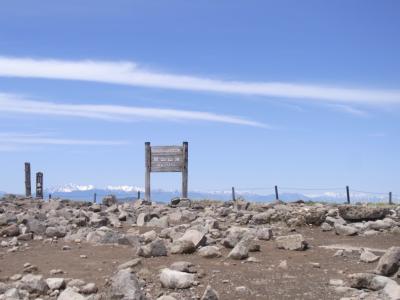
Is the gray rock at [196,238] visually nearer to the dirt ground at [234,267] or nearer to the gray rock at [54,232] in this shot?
the dirt ground at [234,267]

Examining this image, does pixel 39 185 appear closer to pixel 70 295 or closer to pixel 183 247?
pixel 183 247

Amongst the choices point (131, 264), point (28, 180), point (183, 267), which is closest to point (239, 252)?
point (183, 267)

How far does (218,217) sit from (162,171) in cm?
832

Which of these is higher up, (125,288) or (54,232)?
(54,232)

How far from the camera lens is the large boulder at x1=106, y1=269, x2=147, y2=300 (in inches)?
287

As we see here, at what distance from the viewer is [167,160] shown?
24.0 metres

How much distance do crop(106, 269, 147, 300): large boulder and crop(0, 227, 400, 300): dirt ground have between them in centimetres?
28

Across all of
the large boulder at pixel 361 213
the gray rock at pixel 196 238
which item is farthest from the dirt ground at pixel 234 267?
the large boulder at pixel 361 213

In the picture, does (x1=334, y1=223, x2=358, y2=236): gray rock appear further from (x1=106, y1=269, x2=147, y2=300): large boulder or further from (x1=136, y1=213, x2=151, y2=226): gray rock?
(x1=106, y1=269, x2=147, y2=300): large boulder

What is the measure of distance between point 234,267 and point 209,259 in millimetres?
613

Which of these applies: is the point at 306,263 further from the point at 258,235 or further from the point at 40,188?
the point at 40,188

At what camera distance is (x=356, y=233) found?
1252 centimetres

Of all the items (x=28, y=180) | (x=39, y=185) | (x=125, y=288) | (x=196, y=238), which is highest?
(x=28, y=180)

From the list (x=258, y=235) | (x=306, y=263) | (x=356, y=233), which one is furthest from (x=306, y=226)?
(x=306, y=263)
